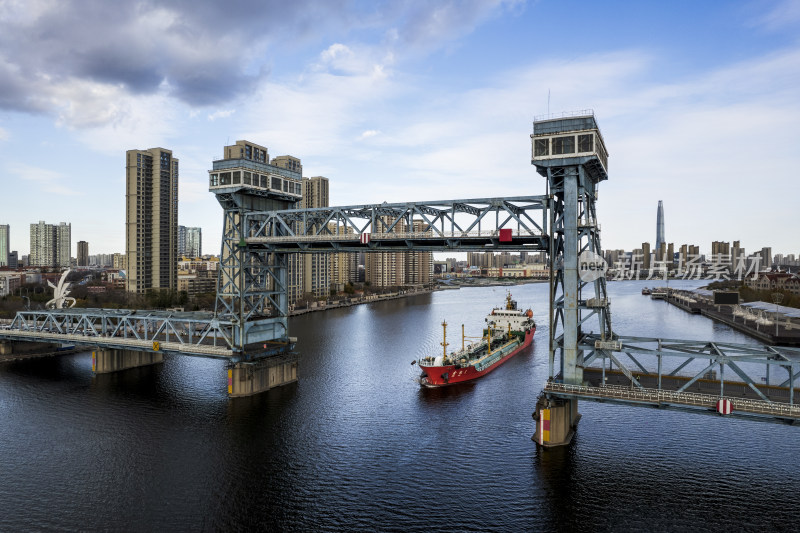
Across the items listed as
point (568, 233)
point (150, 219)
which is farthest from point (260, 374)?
point (150, 219)

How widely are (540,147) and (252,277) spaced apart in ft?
106

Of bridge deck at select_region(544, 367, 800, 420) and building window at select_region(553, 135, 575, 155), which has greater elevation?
building window at select_region(553, 135, 575, 155)

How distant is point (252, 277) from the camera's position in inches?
2034

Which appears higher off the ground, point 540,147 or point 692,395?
point 540,147

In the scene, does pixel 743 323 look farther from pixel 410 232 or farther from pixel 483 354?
pixel 410 232

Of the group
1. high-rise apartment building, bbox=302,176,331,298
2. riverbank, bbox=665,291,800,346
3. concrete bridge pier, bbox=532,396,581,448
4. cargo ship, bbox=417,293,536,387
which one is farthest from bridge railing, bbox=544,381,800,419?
high-rise apartment building, bbox=302,176,331,298

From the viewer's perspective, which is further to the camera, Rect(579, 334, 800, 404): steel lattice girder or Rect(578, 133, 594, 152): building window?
Rect(578, 133, 594, 152): building window

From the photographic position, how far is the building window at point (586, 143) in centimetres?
3295

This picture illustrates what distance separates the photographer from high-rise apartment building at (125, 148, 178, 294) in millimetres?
124125

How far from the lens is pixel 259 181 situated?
51.3m

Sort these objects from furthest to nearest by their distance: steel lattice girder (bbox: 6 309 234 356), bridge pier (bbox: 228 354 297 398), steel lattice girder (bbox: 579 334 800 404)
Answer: steel lattice girder (bbox: 6 309 234 356)
bridge pier (bbox: 228 354 297 398)
steel lattice girder (bbox: 579 334 800 404)

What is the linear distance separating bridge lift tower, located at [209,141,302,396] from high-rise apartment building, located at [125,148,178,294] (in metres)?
83.7

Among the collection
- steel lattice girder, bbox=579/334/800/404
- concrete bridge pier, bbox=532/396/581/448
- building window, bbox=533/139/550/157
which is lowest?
concrete bridge pier, bbox=532/396/581/448

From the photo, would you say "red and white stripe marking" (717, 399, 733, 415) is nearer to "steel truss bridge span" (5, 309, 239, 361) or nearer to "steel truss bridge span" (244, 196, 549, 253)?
"steel truss bridge span" (244, 196, 549, 253)
